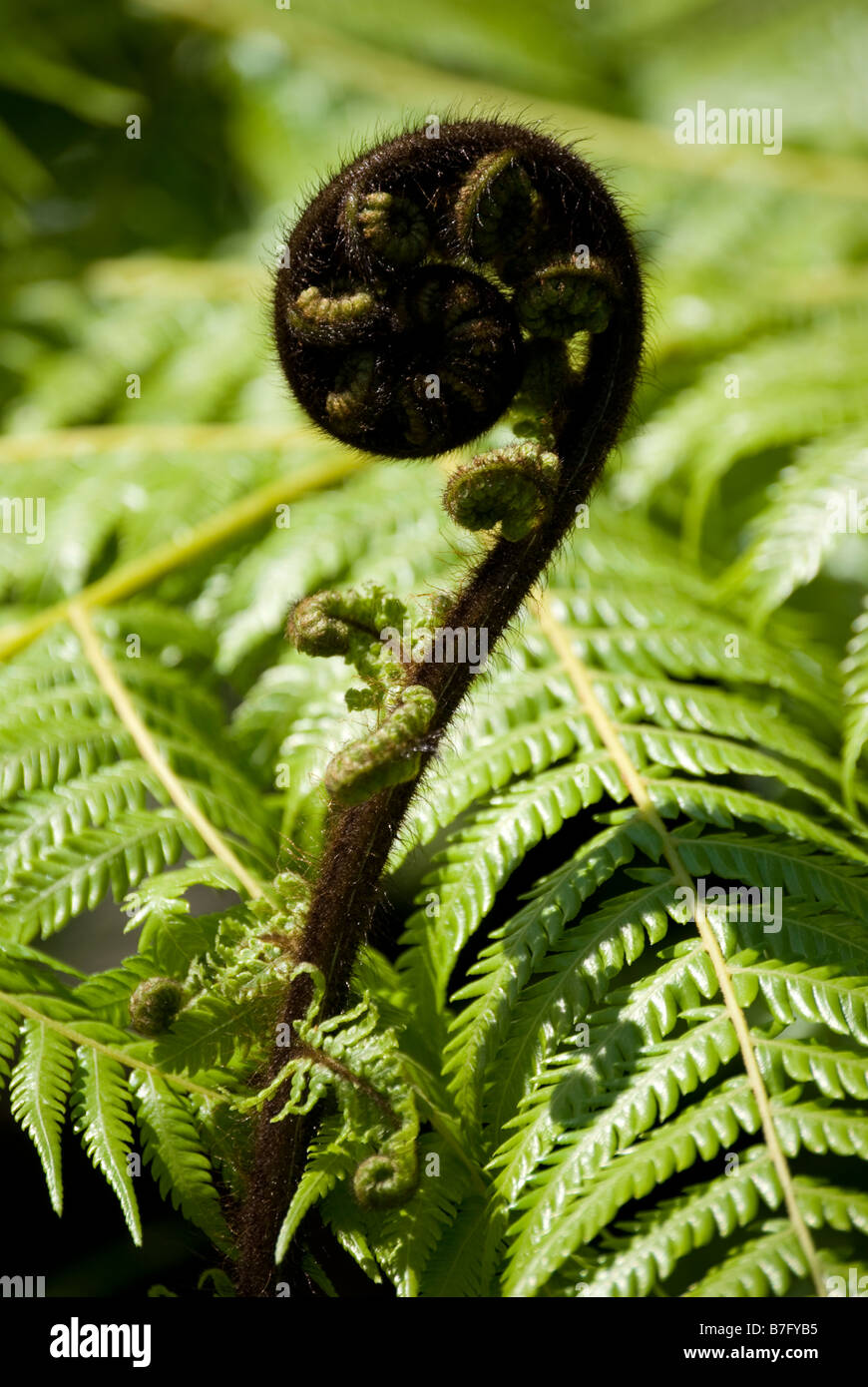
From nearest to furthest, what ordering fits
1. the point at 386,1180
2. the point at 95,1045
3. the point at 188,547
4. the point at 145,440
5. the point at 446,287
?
the point at 386,1180 → the point at 446,287 → the point at 95,1045 → the point at 188,547 → the point at 145,440

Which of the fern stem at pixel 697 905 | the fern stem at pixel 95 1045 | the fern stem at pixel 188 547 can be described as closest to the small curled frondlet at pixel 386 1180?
the fern stem at pixel 95 1045

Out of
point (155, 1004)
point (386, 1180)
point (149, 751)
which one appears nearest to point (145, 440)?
point (149, 751)

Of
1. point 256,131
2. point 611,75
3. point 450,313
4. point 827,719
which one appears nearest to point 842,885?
point 827,719

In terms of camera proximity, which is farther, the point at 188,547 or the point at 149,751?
the point at 188,547

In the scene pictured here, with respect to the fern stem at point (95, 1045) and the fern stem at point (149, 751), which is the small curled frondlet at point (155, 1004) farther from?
the fern stem at point (149, 751)

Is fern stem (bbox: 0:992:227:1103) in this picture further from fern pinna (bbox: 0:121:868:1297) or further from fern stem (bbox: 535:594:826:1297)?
fern stem (bbox: 535:594:826:1297)

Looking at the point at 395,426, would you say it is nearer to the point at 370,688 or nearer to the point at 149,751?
the point at 370,688
